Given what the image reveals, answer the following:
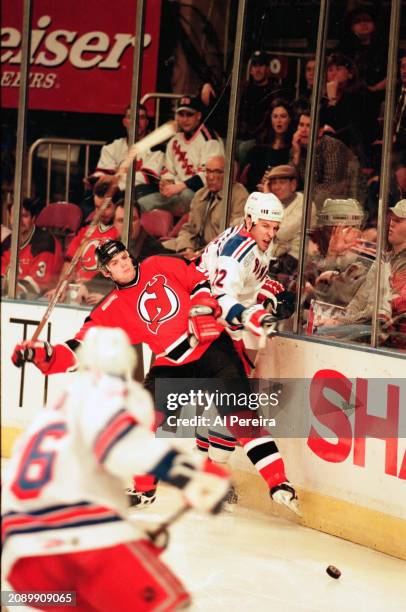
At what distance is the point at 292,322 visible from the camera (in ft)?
→ 14.9

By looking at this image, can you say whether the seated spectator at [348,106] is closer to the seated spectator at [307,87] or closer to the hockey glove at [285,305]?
the seated spectator at [307,87]

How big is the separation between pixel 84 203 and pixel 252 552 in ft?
6.32

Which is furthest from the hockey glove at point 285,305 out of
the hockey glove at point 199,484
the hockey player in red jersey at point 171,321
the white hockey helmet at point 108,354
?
the hockey glove at point 199,484

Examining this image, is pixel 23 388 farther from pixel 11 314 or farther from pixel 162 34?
pixel 162 34

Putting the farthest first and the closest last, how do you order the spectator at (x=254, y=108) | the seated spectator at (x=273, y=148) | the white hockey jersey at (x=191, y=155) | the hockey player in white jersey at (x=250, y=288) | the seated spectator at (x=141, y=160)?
the seated spectator at (x=141, y=160)
the white hockey jersey at (x=191, y=155)
the spectator at (x=254, y=108)
the seated spectator at (x=273, y=148)
the hockey player in white jersey at (x=250, y=288)

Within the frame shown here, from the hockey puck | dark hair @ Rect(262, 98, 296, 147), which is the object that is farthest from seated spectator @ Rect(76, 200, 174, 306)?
the hockey puck

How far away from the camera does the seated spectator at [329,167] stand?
178 inches

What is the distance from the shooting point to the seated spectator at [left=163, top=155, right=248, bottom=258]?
4.89 metres

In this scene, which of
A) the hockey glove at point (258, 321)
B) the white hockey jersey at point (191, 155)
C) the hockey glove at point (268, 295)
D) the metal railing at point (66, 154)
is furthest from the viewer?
the metal railing at point (66, 154)

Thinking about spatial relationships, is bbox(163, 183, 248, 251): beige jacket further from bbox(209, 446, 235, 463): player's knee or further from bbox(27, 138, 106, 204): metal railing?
bbox(209, 446, 235, 463): player's knee

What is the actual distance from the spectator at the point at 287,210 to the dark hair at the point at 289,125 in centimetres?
11

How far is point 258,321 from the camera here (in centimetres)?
396

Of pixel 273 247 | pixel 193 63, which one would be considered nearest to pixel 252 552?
pixel 273 247

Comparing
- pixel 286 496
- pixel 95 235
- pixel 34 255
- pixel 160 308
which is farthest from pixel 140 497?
pixel 34 255
